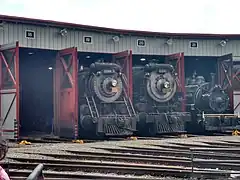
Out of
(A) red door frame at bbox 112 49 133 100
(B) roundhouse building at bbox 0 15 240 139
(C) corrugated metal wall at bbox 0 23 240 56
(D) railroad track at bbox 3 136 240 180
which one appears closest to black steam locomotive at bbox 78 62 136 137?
(A) red door frame at bbox 112 49 133 100

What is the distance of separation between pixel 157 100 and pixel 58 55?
545cm

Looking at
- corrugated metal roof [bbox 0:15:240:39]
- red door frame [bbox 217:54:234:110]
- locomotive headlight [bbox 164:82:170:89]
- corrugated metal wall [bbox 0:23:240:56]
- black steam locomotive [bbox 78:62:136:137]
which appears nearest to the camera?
black steam locomotive [bbox 78:62:136:137]

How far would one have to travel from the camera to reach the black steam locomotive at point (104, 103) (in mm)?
16359

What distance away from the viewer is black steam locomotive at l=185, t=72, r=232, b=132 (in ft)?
62.6

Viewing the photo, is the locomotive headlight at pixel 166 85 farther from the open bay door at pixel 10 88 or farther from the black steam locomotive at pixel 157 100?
the open bay door at pixel 10 88

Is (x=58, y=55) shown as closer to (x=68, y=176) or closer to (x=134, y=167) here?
(x=134, y=167)

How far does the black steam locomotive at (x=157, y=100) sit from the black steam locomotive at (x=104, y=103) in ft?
3.67

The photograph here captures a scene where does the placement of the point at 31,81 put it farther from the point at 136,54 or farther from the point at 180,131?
the point at 180,131

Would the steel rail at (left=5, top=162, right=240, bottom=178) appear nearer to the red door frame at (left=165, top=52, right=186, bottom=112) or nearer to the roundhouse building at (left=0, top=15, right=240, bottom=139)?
the roundhouse building at (left=0, top=15, right=240, bottom=139)

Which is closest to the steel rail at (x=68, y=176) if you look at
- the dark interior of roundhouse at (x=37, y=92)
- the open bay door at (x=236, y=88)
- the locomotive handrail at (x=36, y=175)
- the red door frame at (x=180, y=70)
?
the locomotive handrail at (x=36, y=175)

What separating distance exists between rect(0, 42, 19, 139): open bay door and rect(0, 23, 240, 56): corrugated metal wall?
1.43 metres

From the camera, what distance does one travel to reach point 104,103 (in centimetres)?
1719

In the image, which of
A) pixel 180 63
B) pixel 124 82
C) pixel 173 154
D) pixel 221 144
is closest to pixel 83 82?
pixel 124 82

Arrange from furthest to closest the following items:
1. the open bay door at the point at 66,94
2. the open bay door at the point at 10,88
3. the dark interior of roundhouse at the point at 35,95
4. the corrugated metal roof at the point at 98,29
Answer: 1. the dark interior of roundhouse at the point at 35,95
2. the corrugated metal roof at the point at 98,29
3. the open bay door at the point at 66,94
4. the open bay door at the point at 10,88
